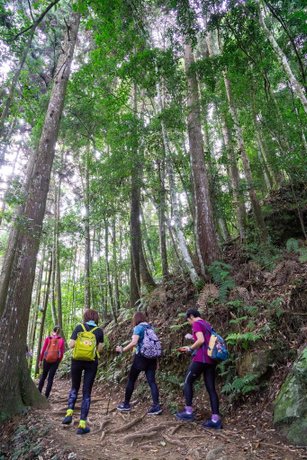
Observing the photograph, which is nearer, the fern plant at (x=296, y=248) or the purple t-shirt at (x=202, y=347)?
the purple t-shirt at (x=202, y=347)

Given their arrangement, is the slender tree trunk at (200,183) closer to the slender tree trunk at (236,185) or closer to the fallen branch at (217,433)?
the slender tree trunk at (236,185)

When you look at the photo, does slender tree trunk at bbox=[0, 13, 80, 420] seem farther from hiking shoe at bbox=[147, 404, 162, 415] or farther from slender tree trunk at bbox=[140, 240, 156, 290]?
slender tree trunk at bbox=[140, 240, 156, 290]

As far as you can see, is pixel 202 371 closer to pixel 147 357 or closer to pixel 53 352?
pixel 147 357

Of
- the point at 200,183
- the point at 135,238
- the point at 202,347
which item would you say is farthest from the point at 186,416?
the point at 135,238

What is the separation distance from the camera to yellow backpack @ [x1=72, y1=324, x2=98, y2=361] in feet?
16.9

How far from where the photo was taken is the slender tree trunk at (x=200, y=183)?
9.64 meters

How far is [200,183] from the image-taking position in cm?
1026

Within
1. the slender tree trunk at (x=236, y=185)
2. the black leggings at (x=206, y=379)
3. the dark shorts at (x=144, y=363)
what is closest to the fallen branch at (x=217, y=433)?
the black leggings at (x=206, y=379)

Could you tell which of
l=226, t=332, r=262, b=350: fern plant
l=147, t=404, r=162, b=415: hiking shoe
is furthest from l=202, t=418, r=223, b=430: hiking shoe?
l=226, t=332, r=262, b=350: fern plant

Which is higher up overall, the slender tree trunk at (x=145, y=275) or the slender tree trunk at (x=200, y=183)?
the slender tree trunk at (x=200, y=183)

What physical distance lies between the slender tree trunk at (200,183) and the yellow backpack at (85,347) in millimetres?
5151

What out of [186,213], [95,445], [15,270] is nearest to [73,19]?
A: [15,270]

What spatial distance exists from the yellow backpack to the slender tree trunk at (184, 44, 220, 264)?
16.9ft

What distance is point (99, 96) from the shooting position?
12.3 metres
